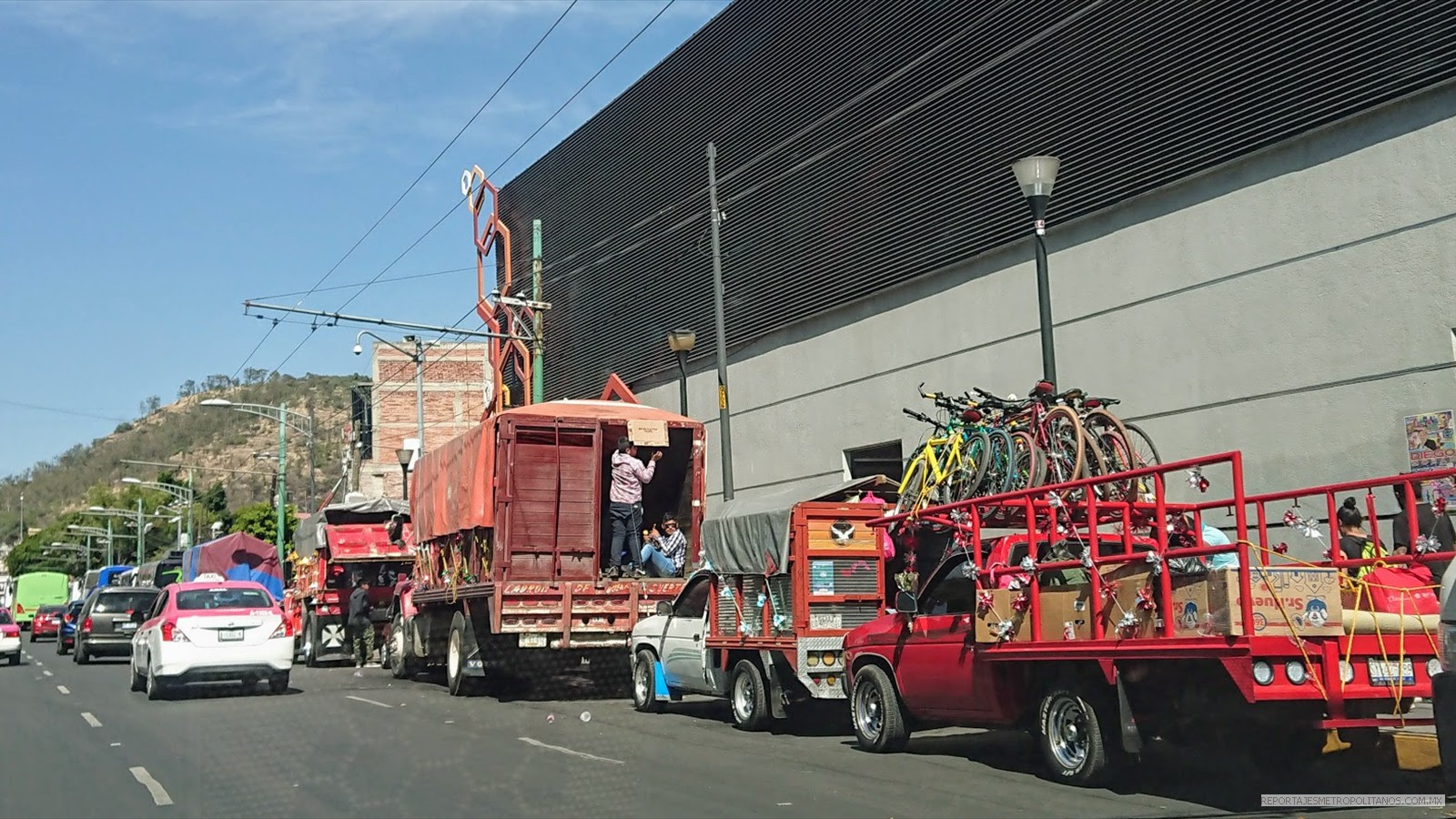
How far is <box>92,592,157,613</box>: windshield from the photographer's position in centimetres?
3231

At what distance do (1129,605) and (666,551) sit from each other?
10533 mm

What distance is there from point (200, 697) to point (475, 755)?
917 cm

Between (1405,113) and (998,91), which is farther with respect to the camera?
(998,91)

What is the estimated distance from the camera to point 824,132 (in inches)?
976

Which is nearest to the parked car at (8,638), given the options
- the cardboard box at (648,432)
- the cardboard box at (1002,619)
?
the cardboard box at (648,432)

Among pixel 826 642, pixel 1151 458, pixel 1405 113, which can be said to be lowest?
pixel 826 642

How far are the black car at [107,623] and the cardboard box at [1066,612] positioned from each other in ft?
88.2

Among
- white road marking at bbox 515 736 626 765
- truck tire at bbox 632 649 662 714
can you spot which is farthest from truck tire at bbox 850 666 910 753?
truck tire at bbox 632 649 662 714

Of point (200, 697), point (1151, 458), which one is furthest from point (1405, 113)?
point (200, 697)

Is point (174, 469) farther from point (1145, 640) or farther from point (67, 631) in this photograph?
point (1145, 640)

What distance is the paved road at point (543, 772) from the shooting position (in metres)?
8.92

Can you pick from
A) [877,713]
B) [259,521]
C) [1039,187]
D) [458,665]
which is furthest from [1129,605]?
[259,521]

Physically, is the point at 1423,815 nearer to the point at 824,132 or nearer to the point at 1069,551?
the point at 1069,551

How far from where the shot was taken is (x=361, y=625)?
2786 centimetres
